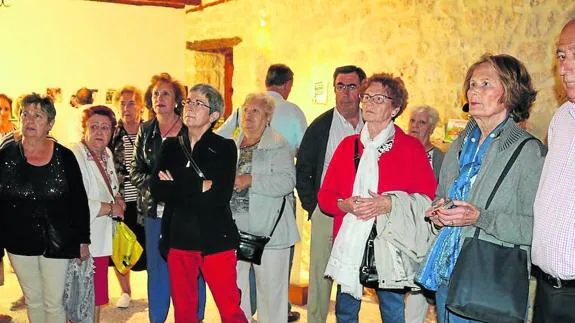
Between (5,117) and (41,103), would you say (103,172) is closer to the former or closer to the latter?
(41,103)

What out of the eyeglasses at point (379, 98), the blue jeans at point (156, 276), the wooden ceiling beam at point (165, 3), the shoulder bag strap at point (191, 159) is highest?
the wooden ceiling beam at point (165, 3)

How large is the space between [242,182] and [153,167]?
1.88 ft

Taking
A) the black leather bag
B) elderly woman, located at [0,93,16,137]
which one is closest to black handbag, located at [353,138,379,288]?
the black leather bag

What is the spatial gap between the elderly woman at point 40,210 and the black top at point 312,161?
123cm

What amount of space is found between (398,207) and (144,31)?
6.31 m

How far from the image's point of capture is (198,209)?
123 inches

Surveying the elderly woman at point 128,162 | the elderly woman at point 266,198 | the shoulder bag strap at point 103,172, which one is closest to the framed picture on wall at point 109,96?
the elderly woman at point 128,162

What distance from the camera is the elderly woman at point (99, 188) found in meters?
3.57

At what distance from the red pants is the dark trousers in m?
1.51

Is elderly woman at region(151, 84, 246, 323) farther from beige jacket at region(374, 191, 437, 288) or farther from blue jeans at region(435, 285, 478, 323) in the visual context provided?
blue jeans at region(435, 285, 478, 323)

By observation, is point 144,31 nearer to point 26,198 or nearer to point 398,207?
point 26,198

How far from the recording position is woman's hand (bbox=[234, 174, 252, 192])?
11.5 feet

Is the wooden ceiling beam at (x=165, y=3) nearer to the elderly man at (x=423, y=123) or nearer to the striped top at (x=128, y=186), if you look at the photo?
the striped top at (x=128, y=186)

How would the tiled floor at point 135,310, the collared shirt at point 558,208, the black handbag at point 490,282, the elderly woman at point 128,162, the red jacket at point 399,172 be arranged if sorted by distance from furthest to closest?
the tiled floor at point 135,310 < the elderly woman at point 128,162 < the red jacket at point 399,172 < the black handbag at point 490,282 < the collared shirt at point 558,208
